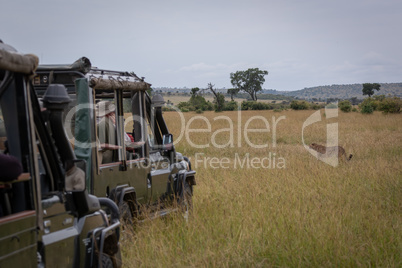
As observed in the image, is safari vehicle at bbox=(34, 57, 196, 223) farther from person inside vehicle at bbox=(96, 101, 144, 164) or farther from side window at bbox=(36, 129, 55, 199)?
side window at bbox=(36, 129, 55, 199)

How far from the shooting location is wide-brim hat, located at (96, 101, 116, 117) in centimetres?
691

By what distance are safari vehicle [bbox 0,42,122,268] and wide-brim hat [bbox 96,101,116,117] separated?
2.55 meters

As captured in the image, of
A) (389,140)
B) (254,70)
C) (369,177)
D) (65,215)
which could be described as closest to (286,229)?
(65,215)

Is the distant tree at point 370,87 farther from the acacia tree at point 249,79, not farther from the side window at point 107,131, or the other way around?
the side window at point 107,131

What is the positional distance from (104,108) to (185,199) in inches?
69.5


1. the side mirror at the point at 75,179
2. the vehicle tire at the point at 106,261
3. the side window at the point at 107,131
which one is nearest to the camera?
the side mirror at the point at 75,179

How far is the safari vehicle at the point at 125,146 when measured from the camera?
5996 mm

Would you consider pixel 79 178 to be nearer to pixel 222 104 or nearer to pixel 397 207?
pixel 397 207

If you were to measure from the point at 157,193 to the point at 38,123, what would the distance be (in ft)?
13.4

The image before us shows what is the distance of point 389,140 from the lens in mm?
18828

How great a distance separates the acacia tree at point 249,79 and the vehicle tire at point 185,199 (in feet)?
339

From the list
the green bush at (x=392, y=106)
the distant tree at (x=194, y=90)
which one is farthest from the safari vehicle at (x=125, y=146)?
the distant tree at (x=194, y=90)

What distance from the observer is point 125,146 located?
6875mm

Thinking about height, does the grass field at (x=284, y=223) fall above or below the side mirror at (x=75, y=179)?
below
